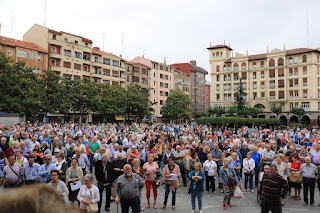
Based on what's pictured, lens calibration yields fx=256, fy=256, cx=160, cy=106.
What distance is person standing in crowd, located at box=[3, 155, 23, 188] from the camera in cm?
759

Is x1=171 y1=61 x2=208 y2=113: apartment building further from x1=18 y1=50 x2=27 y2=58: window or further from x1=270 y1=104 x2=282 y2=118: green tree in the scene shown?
x1=18 y1=50 x2=27 y2=58: window

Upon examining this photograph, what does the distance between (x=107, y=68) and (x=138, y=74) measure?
1153cm

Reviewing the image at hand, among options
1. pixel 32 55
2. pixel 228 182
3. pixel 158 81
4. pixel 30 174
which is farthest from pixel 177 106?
pixel 30 174

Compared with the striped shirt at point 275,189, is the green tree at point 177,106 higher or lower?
higher

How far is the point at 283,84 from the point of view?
69.0 metres

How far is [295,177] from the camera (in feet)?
31.2

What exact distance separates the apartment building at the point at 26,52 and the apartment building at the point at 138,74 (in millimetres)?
23112

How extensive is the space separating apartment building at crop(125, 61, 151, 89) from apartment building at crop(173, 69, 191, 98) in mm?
13511

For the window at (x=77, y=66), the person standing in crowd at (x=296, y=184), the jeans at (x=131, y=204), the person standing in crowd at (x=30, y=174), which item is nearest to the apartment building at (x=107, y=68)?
the window at (x=77, y=66)

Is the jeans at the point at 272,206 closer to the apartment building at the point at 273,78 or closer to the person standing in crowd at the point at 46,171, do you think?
the person standing in crowd at the point at 46,171

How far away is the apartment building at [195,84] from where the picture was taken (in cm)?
9231

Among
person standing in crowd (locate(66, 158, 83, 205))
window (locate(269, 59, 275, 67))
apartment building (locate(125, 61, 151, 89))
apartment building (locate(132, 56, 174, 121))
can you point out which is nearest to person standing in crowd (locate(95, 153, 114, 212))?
person standing in crowd (locate(66, 158, 83, 205))

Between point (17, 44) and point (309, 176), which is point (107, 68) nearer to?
point (17, 44)

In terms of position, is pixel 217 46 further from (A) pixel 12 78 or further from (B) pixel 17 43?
(A) pixel 12 78
